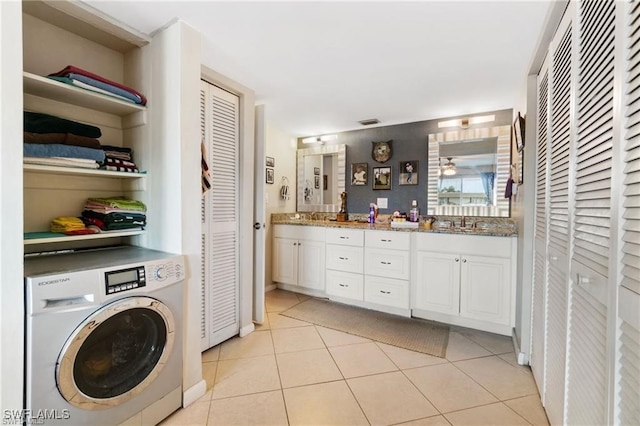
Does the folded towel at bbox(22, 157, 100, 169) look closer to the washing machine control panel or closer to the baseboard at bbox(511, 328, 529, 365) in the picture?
the washing machine control panel

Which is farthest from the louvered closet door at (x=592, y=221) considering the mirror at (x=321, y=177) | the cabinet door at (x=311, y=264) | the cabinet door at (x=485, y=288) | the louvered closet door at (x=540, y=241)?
the mirror at (x=321, y=177)

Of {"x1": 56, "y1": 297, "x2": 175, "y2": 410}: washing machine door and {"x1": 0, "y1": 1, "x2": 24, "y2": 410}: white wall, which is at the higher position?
{"x1": 0, "y1": 1, "x2": 24, "y2": 410}: white wall

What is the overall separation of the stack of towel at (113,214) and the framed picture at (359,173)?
266 centimetres

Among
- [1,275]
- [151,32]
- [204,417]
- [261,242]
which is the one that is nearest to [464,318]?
[261,242]

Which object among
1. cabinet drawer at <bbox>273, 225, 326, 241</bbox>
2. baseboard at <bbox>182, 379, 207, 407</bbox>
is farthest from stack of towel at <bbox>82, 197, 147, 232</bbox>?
cabinet drawer at <bbox>273, 225, 326, 241</bbox>

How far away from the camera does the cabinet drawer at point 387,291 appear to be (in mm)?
2859

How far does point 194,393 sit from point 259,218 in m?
1.42

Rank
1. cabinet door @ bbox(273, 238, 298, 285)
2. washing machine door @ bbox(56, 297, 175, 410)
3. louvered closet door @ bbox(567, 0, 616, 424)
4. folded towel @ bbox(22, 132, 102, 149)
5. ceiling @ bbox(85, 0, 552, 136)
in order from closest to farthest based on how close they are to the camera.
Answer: louvered closet door @ bbox(567, 0, 616, 424)
washing machine door @ bbox(56, 297, 175, 410)
folded towel @ bbox(22, 132, 102, 149)
ceiling @ bbox(85, 0, 552, 136)
cabinet door @ bbox(273, 238, 298, 285)

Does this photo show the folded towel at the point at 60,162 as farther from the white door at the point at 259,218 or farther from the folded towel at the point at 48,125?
the white door at the point at 259,218

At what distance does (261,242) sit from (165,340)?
126 centimetres

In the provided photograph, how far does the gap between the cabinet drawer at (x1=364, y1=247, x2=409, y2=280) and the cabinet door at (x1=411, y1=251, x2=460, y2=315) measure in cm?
13

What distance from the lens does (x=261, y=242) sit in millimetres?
2650

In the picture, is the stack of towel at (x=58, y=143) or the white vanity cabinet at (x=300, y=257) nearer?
the stack of towel at (x=58, y=143)

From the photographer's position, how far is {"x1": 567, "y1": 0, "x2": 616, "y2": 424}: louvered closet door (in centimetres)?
84
